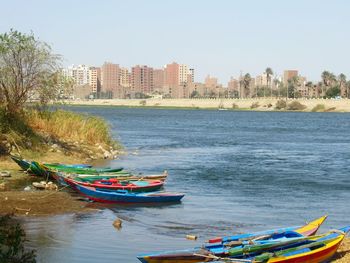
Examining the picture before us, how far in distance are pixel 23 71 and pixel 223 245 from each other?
24624 mm

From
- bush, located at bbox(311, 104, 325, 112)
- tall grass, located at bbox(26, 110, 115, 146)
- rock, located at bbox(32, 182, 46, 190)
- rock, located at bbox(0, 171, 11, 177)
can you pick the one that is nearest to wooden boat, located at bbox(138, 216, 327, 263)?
rock, located at bbox(32, 182, 46, 190)

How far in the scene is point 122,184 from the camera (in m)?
27.2

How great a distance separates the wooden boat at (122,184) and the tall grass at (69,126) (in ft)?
42.9

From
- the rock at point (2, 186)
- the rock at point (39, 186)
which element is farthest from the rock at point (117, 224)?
the rock at point (2, 186)

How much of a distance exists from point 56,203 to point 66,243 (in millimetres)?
5986

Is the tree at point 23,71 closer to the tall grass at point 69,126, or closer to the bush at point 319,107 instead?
the tall grass at point 69,126

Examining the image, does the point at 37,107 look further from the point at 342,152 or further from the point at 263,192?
the point at 342,152

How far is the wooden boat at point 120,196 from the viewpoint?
81.8 feet

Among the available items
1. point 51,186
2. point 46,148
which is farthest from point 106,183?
point 46,148

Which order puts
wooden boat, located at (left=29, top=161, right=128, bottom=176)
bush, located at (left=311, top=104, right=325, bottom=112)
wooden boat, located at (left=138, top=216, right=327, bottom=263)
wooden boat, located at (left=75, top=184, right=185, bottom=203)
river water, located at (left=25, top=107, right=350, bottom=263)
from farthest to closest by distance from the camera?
bush, located at (left=311, top=104, right=325, bottom=112) → wooden boat, located at (left=29, top=161, right=128, bottom=176) → wooden boat, located at (left=75, top=184, right=185, bottom=203) → river water, located at (left=25, top=107, right=350, bottom=263) → wooden boat, located at (left=138, top=216, right=327, bottom=263)

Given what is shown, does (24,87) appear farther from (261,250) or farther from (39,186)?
(261,250)

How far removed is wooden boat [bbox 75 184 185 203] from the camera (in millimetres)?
24938

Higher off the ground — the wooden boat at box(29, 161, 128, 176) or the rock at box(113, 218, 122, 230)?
the wooden boat at box(29, 161, 128, 176)

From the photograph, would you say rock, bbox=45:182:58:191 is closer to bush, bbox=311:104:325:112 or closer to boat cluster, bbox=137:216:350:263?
boat cluster, bbox=137:216:350:263
